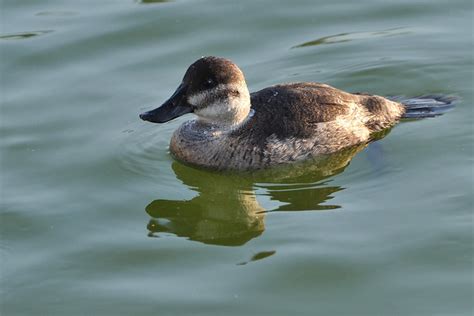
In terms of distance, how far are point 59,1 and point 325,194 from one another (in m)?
6.12

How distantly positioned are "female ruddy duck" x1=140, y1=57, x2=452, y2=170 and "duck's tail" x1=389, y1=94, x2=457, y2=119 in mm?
834

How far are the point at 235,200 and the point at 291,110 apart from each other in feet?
3.68

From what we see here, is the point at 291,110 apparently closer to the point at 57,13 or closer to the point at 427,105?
the point at 427,105

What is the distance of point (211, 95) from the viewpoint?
1058cm

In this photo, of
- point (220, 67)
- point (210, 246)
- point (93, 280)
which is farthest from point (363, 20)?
point (93, 280)

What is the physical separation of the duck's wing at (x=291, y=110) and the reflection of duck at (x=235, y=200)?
0.37m

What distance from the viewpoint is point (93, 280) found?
888 centimetres

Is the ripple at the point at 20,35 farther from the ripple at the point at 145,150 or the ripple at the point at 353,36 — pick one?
the ripple at the point at 353,36

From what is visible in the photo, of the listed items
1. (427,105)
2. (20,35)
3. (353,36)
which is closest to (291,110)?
(427,105)

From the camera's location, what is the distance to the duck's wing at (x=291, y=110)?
10.8 metres

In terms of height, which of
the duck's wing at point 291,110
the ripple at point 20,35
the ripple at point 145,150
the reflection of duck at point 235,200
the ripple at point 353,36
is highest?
the ripple at point 20,35

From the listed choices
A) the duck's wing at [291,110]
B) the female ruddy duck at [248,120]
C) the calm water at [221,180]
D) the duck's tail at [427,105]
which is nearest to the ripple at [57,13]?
the calm water at [221,180]

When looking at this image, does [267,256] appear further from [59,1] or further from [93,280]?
[59,1]

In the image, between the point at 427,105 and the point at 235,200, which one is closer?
the point at 235,200
